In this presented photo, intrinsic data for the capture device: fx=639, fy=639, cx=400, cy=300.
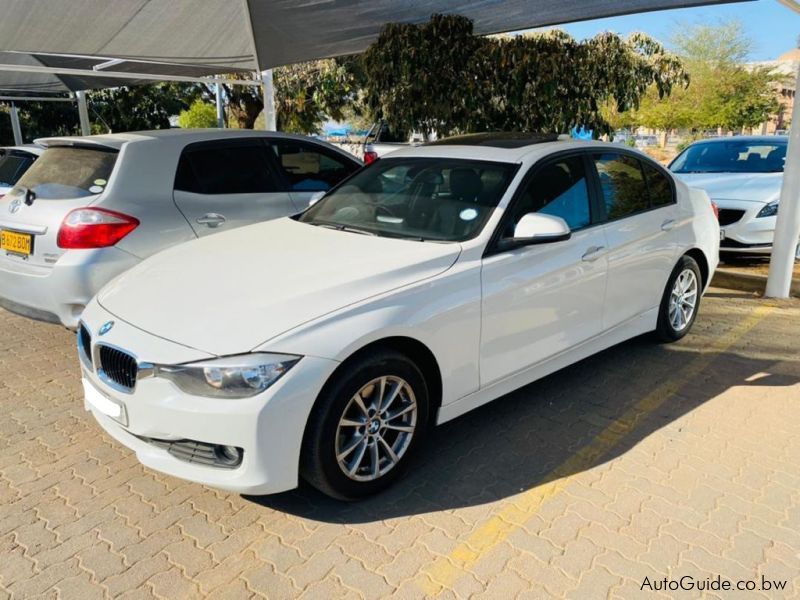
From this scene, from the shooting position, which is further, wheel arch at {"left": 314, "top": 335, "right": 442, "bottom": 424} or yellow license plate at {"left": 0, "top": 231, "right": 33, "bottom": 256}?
yellow license plate at {"left": 0, "top": 231, "right": 33, "bottom": 256}

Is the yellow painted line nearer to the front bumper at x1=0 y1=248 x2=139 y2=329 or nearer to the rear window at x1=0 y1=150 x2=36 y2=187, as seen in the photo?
the front bumper at x1=0 y1=248 x2=139 y2=329

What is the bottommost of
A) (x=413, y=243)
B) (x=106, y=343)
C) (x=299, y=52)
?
(x=106, y=343)

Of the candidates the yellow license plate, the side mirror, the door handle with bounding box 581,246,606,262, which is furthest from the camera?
the yellow license plate

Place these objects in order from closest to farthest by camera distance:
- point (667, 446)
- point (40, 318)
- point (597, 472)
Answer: point (597, 472) < point (667, 446) < point (40, 318)

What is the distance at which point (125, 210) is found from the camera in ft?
15.0

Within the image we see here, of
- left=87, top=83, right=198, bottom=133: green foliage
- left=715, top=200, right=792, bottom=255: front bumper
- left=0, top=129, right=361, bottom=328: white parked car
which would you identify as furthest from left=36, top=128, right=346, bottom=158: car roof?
left=87, top=83, right=198, bottom=133: green foliage

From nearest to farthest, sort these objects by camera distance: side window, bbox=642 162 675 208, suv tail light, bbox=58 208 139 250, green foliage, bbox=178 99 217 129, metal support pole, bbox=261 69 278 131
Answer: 1. suv tail light, bbox=58 208 139 250
2. side window, bbox=642 162 675 208
3. metal support pole, bbox=261 69 278 131
4. green foliage, bbox=178 99 217 129

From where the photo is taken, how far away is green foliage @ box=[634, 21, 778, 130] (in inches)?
1547

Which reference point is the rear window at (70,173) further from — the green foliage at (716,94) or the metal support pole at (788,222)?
the green foliage at (716,94)

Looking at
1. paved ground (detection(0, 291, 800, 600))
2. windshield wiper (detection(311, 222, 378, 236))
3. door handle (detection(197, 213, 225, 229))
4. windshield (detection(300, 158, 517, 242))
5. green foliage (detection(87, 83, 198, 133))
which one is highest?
green foliage (detection(87, 83, 198, 133))

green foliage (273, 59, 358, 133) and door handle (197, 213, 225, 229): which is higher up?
green foliage (273, 59, 358, 133)

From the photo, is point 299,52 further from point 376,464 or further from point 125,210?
point 376,464

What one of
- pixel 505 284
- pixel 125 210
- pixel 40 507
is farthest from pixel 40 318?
pixel 505 284

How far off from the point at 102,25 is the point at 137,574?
290 inches
